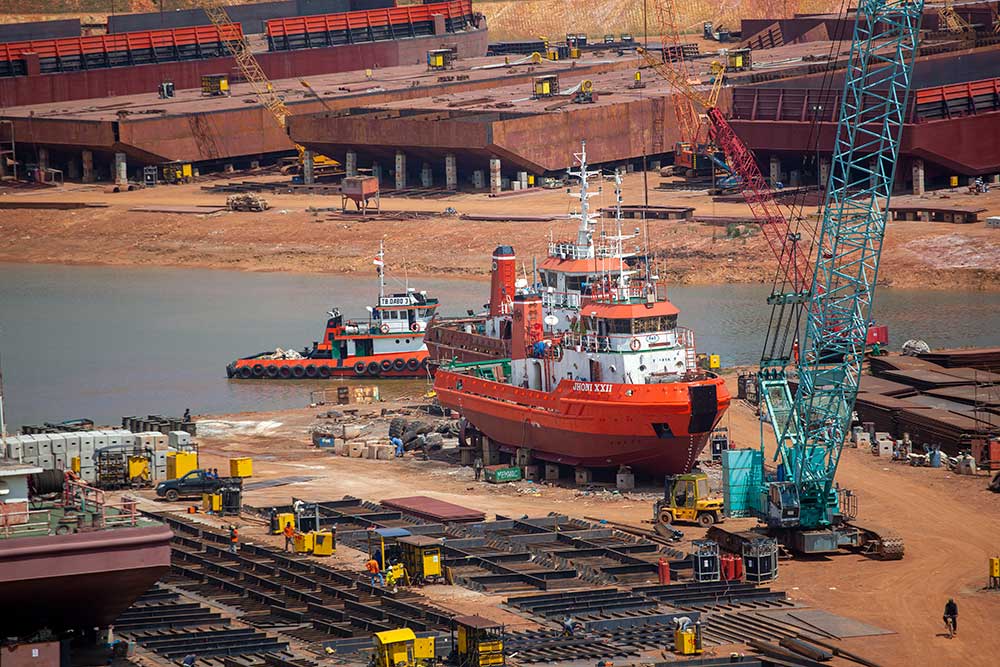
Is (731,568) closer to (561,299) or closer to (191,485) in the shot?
(191,485)

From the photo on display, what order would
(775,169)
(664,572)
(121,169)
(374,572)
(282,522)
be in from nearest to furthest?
1. (664,572)
2. (374,572)
3. (282,522)
4. (775,169)
5. (121,169)

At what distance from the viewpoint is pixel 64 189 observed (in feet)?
439

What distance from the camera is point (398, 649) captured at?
38188mm

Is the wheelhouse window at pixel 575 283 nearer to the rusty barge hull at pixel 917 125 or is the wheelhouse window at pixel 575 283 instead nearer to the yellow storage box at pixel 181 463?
the yellow storage box at pixel 181 463

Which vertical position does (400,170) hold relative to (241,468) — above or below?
Answer: above

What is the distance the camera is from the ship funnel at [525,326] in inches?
2454

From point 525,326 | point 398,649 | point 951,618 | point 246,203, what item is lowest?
point 951,618

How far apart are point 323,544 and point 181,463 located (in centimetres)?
1185

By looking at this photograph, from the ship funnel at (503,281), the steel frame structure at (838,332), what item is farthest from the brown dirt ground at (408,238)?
the steel frame structure at (838,332)

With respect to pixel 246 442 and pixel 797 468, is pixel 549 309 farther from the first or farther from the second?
pixel 797 468

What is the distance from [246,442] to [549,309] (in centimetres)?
1106

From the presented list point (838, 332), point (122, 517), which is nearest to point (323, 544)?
point (838, 332)

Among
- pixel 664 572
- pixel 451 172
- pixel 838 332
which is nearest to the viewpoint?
pixel 664 572

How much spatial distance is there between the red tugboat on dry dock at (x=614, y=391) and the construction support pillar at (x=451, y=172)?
201 feet
